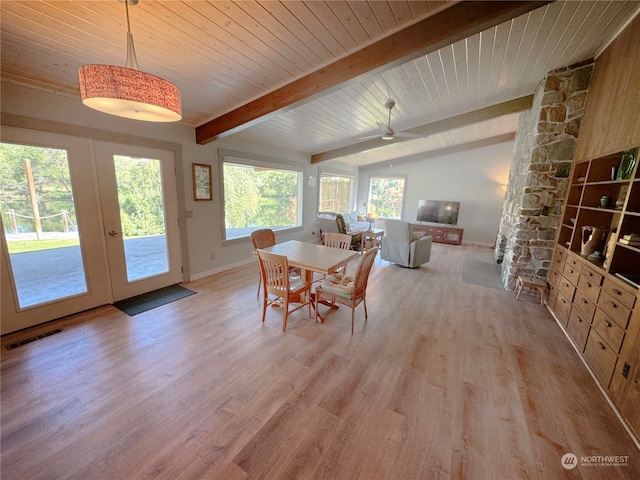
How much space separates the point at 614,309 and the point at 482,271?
3.16 metres

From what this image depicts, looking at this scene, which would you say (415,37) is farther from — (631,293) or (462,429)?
(462,429)

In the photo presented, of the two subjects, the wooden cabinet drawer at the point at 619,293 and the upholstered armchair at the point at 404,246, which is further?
the upholstered armchair at the point at 404,246

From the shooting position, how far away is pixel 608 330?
205 centimetres

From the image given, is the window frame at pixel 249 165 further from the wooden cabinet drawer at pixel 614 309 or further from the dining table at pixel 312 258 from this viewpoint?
the wooden cabinet drawer at pixel 614 309

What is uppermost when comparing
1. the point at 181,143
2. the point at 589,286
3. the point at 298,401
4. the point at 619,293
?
the point at 181,143

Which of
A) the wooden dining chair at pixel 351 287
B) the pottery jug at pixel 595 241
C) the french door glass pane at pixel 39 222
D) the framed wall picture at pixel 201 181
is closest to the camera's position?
the french door glass pane at pixel 39 222

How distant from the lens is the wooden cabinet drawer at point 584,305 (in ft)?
7.70

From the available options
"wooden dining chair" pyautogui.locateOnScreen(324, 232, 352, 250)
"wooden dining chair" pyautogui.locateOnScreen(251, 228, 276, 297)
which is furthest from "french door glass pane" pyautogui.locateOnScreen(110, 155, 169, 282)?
"wooden dining chair" pyautogui.locateOnScreen(324, 232, 352, 250)

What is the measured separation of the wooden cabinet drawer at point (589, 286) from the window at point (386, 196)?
252 inches

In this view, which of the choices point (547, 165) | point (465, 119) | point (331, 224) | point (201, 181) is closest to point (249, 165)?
point (201, 181)

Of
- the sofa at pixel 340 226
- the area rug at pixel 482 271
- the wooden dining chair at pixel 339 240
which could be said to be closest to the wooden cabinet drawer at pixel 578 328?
the area rug at pixel 482 271

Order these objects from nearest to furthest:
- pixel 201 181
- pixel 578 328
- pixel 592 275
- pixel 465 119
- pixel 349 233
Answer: pixel 592 275
pixel 578 328
pixel 201 181
pixel 465 119
pixel 349 233

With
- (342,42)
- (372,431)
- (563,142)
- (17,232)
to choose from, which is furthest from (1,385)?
(563,142)

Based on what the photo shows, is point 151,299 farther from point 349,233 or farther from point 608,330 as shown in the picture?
point 608,330
